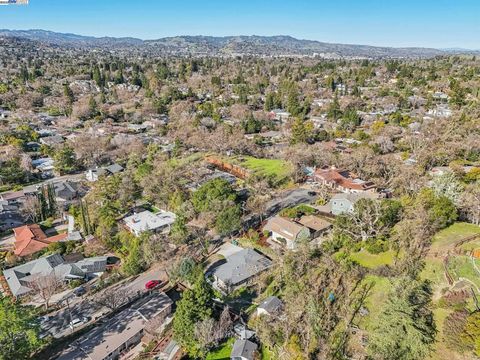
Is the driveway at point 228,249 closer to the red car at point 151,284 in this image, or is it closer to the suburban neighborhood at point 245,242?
the suburban neighborhood at point 245,242

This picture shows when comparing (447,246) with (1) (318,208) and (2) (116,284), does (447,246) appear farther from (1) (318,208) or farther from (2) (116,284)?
(2) (116,284)

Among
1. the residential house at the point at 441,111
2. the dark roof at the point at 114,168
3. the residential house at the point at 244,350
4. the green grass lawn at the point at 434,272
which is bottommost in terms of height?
the dark roof at the point at 114,168

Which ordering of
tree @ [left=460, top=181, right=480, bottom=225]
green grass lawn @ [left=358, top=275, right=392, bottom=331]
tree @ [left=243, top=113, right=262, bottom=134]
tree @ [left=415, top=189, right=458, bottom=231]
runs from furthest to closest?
tree @ [left=243, top=113, right=262, bottom=134] < tree @ [left=460, top=181, right=480, bottom=225] < tree @ [left=415, top=189, right=458, bottom=231] < green grass lawn @ [left=358, top=275, right=392, bottom=331]

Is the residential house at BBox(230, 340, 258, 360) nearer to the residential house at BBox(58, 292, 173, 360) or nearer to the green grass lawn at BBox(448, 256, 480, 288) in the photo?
the residential house at BBox(58, 292, 173, 360)

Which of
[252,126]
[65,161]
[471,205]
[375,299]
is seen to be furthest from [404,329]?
[252,126]

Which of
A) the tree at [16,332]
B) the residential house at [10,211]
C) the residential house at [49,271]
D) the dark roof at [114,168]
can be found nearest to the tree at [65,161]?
the dark roof at [114,168]

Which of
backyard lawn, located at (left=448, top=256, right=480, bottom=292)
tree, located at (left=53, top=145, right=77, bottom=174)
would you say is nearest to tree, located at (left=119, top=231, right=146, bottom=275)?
backyard lawn, located at (left=448, top=256, right=480, bottom=292)

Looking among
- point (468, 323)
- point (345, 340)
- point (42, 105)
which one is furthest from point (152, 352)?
point (42, 105)
